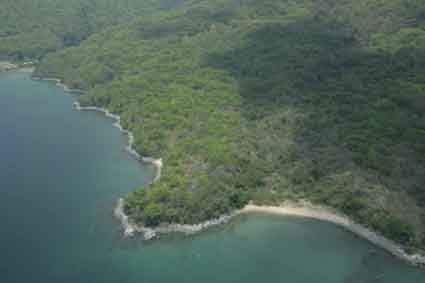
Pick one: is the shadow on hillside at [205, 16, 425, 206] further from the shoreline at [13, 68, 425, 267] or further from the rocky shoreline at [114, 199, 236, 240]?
the rocky shoreline at [114, 199, 236, 240]

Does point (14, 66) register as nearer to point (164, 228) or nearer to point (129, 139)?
point (129, 139)

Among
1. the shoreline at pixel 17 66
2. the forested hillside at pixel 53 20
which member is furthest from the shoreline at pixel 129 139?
the forested hillside at pixel 53 20

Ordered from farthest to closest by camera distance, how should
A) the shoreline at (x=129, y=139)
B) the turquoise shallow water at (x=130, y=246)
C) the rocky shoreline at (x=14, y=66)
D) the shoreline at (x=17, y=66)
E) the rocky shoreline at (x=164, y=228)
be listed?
the rocky shoreline at (x=14, y=66) < the shoreline at (x=17, y=66) < the shoreline at (x=129, y=139) < the rocky shoreline at (x=164, y=228) < the turquoise shallow water at (x=130, y=246)

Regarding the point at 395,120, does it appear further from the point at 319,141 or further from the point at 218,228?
the point at 218,228

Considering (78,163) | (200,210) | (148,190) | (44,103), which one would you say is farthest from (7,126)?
(200,210)

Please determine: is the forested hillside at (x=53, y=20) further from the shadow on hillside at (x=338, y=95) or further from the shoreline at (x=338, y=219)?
the shoreline at (x=338, y=219)

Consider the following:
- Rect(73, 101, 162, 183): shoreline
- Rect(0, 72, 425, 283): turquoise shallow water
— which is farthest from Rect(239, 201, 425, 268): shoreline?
Rect(73, 101, 162, 183): shoreline

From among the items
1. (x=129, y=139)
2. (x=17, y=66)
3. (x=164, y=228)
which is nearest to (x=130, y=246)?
(x=164, y=228)
